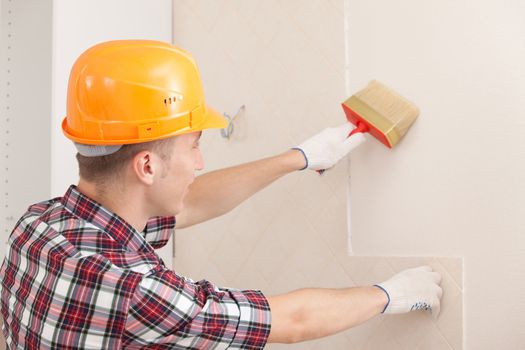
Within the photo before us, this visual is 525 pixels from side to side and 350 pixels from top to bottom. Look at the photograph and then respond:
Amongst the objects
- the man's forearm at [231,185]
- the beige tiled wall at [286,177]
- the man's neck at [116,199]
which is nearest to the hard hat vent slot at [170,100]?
the man's neck at [116,199]

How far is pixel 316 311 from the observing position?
3.87 feet

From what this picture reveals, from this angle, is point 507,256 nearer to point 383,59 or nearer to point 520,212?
point 520,212

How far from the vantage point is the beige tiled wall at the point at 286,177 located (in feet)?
5.03

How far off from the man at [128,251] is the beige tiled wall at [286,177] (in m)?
0.30

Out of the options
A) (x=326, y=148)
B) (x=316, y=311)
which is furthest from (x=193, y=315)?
(x=326, y=148)

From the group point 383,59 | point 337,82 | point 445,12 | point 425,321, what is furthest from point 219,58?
point 425,321

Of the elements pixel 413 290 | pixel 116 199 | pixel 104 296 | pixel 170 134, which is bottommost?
pixel 413 290

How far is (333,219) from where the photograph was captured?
1.64 meters

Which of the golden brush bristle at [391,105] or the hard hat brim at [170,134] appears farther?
the golden brush bristle at [391,105]

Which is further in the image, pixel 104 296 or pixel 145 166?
pixel 145 166

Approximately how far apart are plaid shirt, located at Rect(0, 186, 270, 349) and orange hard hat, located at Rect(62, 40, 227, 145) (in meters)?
0.13

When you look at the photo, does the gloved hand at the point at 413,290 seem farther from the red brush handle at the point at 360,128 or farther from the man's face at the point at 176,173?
the man's face at the point at 176,173

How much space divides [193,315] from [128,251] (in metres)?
0.16

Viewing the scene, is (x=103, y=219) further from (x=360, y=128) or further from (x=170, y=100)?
(x=360, y=128)
